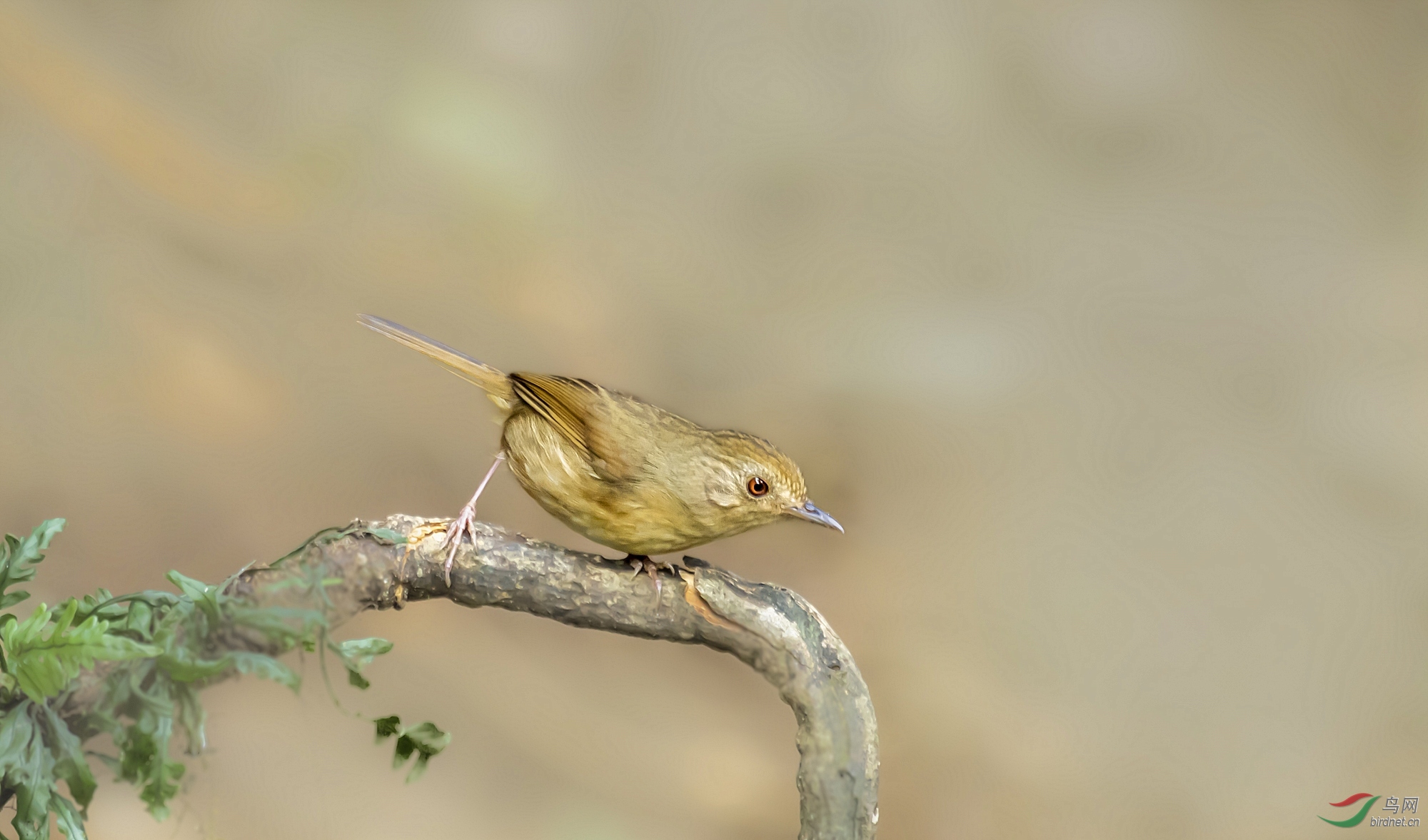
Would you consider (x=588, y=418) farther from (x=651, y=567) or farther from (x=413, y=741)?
(x=413, y=741)

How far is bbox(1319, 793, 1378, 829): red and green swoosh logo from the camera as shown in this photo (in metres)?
3.35

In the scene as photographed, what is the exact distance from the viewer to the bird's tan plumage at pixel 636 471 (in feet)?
6.92

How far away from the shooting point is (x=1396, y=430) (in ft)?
11.0

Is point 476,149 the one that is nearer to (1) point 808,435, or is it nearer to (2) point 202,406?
(2) point 202,406

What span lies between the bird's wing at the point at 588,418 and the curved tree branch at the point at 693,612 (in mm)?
237

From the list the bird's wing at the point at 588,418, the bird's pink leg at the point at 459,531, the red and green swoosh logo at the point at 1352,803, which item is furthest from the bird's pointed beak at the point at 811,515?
the red and green swoosh logo at the point at 1352,803

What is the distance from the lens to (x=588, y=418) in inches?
86.0

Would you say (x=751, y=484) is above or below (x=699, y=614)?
above

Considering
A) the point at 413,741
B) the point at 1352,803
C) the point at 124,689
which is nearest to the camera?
the point at 124,689

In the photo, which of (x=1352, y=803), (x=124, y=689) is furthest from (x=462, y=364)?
(x=1352, y=803)

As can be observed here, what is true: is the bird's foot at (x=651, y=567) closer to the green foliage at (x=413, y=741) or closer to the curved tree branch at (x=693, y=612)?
the curved tree branch at (x=693, y=612)

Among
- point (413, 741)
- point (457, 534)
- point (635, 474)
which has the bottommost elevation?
point (413, 741)

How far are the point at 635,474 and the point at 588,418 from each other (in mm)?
174

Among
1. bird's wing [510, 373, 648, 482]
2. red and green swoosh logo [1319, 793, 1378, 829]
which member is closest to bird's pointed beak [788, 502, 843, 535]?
bird's wing [510, 373, 648, 482]
